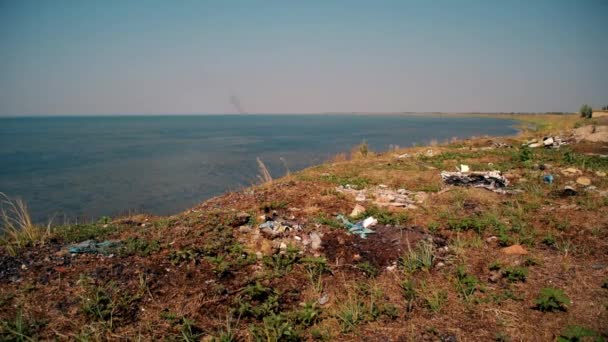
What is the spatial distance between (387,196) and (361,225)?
1614 millimetres

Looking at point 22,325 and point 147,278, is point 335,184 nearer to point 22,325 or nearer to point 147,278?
point 147,278

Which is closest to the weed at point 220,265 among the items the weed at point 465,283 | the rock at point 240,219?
the rock at point 240,219

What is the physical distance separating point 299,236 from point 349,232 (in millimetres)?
786

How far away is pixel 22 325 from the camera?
2555 millimetres

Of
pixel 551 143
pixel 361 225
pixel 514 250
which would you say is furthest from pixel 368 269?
pixel 551 143

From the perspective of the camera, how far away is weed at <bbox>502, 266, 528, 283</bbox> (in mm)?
3385

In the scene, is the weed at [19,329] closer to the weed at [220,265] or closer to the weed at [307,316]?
the weed at [220,265]

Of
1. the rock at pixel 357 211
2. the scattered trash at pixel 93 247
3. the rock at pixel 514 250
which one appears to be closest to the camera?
the scattered trash at pixel 93 247

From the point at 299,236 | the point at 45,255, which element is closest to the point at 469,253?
the point at 299,236

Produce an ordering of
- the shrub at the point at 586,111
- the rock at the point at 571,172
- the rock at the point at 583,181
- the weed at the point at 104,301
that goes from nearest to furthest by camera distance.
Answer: the weed at the point at 104,301, the rock at the point at 583,181, the rock at the point at 571,172, the shrub at the point at 586,111

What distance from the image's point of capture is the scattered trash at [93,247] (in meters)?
3.86

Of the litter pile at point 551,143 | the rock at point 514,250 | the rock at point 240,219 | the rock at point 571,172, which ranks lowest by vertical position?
the rock at point 514,250

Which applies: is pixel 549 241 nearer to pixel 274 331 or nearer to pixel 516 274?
pixel 516 274

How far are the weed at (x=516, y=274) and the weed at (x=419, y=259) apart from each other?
2.60ft
